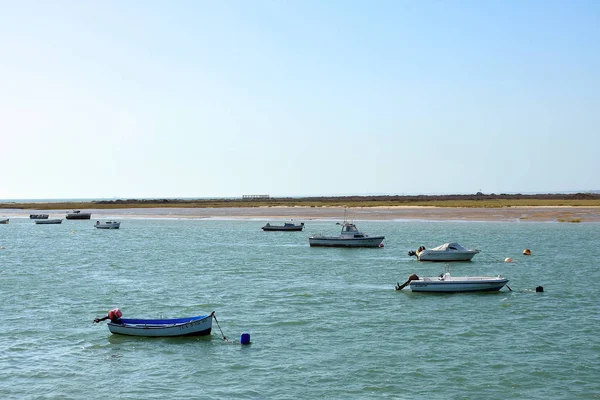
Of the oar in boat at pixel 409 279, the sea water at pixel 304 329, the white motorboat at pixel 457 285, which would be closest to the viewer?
the sea water at pixel 304 329

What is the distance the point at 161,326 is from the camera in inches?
1109

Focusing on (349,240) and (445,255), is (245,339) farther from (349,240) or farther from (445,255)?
(349,240)

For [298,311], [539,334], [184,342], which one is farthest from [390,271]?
[184,342]

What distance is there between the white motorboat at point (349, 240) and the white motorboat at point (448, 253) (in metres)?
12.0

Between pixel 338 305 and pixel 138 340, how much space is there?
1193cm

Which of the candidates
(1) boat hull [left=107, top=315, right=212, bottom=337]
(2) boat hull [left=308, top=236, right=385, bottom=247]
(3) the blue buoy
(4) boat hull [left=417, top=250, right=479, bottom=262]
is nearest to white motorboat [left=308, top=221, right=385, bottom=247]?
(2) boat hull [left=308, top=236, right=385, bottom=247]

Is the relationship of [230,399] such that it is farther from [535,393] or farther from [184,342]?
[535,393]

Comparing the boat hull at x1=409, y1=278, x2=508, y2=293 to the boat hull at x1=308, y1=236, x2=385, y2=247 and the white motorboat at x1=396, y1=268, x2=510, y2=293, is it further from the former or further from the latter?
the boat hull at x1=308, y1=236, x2=385, y2=247

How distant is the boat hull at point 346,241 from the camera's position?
67188 millimetres

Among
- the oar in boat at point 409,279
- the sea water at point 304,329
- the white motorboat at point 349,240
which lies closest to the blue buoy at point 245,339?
the sea water at point 304,329

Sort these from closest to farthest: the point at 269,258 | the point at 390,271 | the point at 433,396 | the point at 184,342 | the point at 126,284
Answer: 1. the point at 433,396
2. the point at 184,342
3. the point at 126,284
4. the point at 390,271
5. the point at 269,258

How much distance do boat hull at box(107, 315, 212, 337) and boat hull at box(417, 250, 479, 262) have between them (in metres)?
30.2

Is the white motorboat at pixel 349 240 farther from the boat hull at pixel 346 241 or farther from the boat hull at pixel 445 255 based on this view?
the boat hull at pixel 445 255

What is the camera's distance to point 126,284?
Answer: 1747 inches
